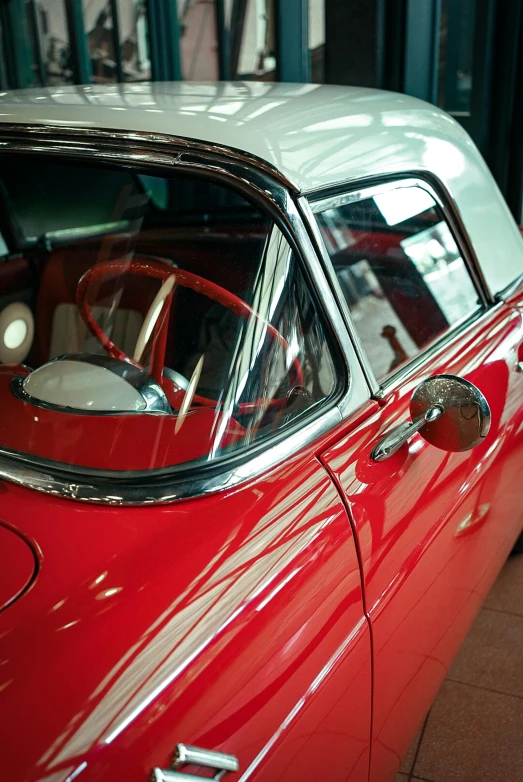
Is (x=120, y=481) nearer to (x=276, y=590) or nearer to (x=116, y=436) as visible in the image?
(x=116, y=436)

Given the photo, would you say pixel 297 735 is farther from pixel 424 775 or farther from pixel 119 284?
pixel 424 775

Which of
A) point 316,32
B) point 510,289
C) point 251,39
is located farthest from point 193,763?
point 251,39

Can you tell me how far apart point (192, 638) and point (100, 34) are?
6698 mm

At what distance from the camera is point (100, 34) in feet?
21.4

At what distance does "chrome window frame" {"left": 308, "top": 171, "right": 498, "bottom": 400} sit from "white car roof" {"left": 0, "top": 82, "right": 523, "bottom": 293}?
0.02 metres

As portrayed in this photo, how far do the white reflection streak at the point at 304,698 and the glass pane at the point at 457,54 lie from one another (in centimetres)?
498

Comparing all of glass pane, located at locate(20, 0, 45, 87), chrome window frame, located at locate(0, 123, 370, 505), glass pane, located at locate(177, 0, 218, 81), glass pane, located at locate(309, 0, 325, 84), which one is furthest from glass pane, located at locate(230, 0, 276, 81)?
chrome window frame, located at locate(0, 123, 370, 505)

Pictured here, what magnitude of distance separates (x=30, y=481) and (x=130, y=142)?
24.3 inches

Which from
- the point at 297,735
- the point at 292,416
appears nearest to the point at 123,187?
the point at 292,416

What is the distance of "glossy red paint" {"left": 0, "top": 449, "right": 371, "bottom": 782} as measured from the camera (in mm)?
788

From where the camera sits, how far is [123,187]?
1624 millimetres

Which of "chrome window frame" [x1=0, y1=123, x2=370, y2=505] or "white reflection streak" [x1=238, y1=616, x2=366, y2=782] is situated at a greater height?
"chrome window frame" [x1=0, y1=123, x2=370, y2=505]

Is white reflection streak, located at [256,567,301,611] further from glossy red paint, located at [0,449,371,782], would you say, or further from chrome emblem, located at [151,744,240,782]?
chrome emblem, located at [151,744,240,782]

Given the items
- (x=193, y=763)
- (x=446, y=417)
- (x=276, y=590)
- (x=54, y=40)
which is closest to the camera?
(x=193, y=763)
